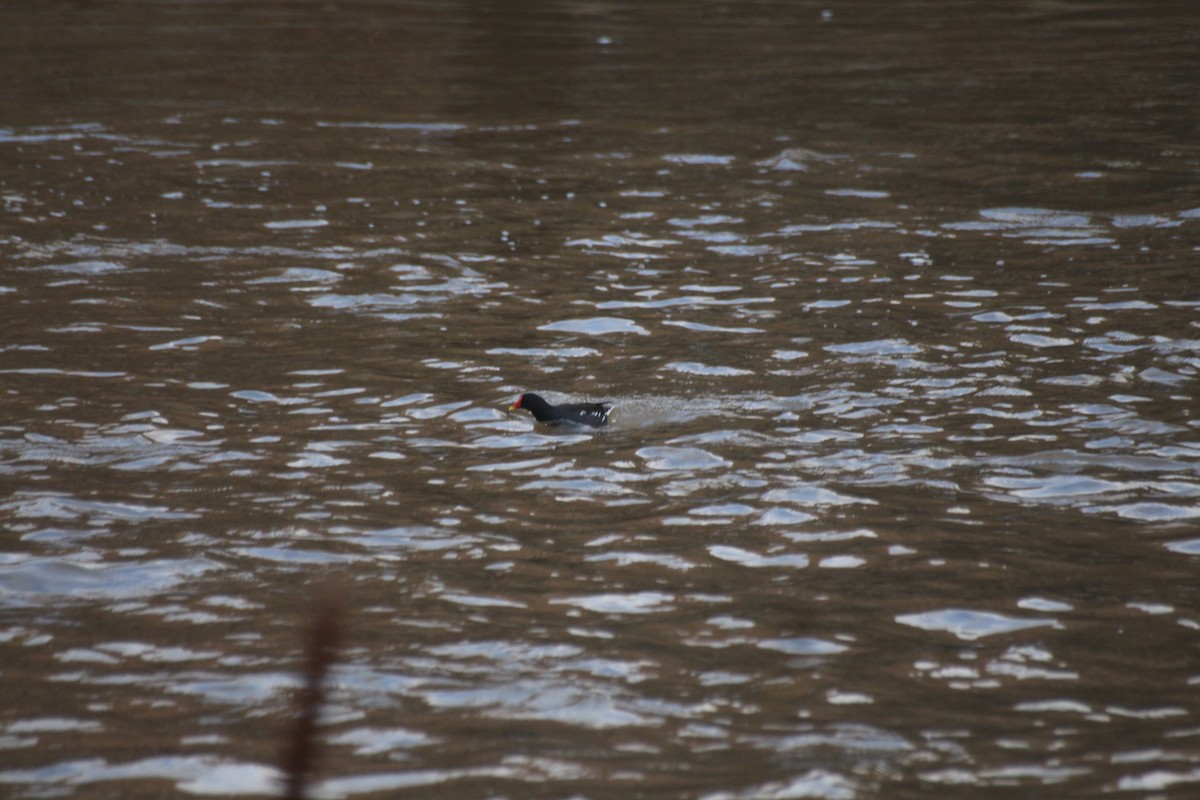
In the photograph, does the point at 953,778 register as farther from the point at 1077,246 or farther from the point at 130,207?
the point at 130,207

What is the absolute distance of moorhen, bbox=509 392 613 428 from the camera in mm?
9570

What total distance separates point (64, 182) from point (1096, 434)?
1198 cm

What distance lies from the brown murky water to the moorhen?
0.13m

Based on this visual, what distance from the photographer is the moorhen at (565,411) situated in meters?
9.57

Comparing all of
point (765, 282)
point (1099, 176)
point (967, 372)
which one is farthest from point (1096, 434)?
point (1099, 176)

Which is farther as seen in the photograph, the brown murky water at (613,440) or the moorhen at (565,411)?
the moorhen at (565,411)

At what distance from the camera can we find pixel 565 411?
31.6 ft

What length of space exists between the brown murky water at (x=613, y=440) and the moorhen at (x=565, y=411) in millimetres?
128

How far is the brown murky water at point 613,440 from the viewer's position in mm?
6043

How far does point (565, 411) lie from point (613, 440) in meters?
0.39

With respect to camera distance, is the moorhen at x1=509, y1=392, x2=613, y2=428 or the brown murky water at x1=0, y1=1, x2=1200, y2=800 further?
the moorhen at x1=509, y1=392, x2=613, y2=428

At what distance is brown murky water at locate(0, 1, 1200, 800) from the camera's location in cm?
604

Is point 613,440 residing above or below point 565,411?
below

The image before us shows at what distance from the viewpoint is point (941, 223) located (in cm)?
1465
